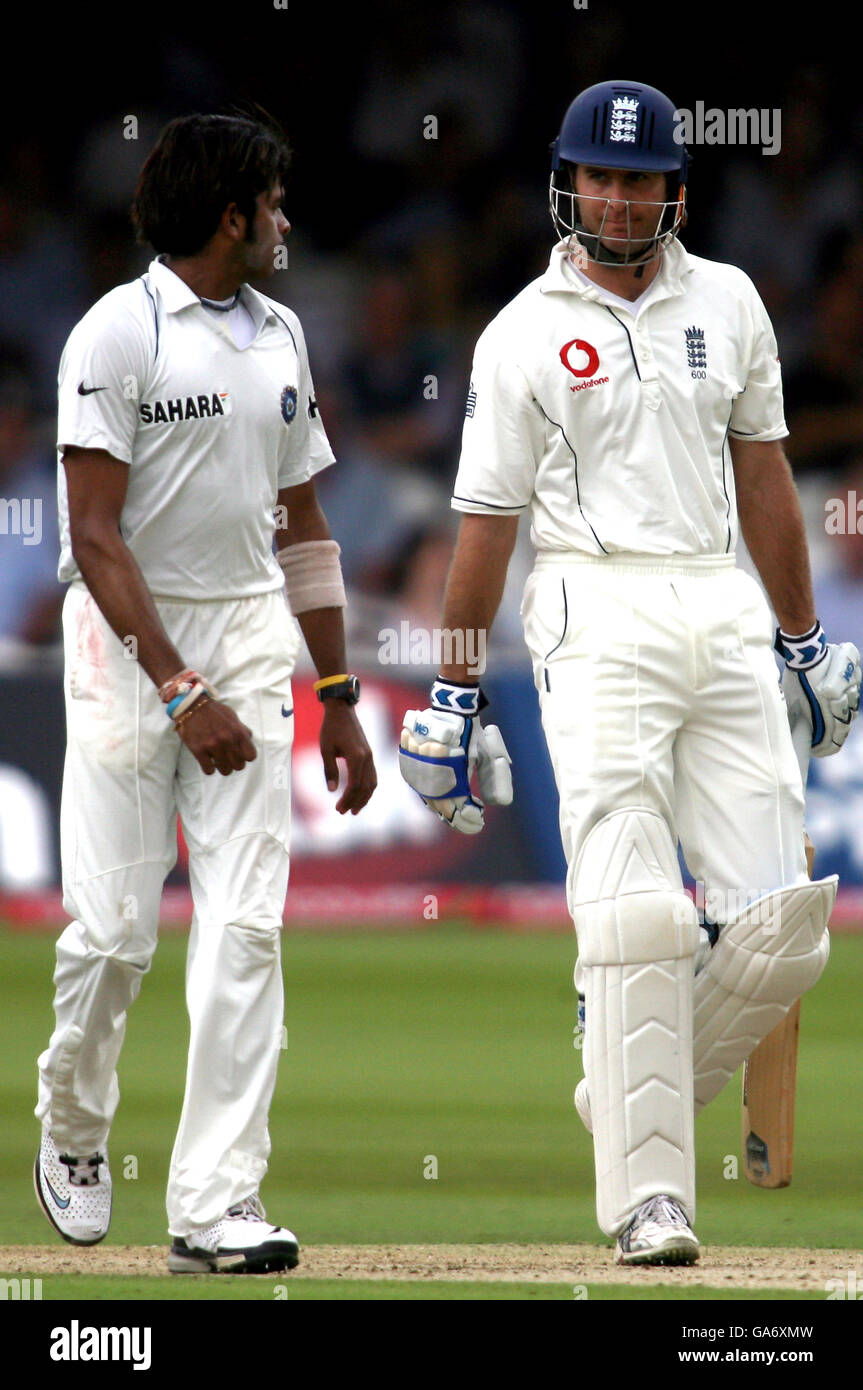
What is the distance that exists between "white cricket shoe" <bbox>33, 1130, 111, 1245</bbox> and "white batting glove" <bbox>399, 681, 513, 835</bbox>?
1034 millimetres

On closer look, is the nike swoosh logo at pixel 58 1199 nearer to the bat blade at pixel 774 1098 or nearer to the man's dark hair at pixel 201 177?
the bat blade at pixel 774 1098

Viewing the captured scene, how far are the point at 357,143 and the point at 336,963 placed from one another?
648cm

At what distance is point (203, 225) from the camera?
441 centimetres

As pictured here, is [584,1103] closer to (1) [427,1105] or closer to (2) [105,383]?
(2) [105,383]

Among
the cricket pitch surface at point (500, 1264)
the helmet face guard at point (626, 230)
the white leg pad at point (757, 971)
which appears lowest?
the cricket pitch surface at point (500, 1264)

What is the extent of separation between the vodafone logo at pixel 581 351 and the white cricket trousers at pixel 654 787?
0.36 m

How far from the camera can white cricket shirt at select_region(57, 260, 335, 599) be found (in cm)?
425

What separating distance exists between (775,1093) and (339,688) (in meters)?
1.29

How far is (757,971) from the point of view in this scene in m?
4.38

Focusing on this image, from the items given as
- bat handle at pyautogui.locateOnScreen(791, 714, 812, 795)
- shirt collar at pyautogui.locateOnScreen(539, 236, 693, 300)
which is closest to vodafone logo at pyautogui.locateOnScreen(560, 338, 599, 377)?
shirt collar at pyautogui.locateOnScreen(539, 236, 693, 300)

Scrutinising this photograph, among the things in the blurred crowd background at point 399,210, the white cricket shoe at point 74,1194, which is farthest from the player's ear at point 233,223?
the blurred crowd background at point 399,210
